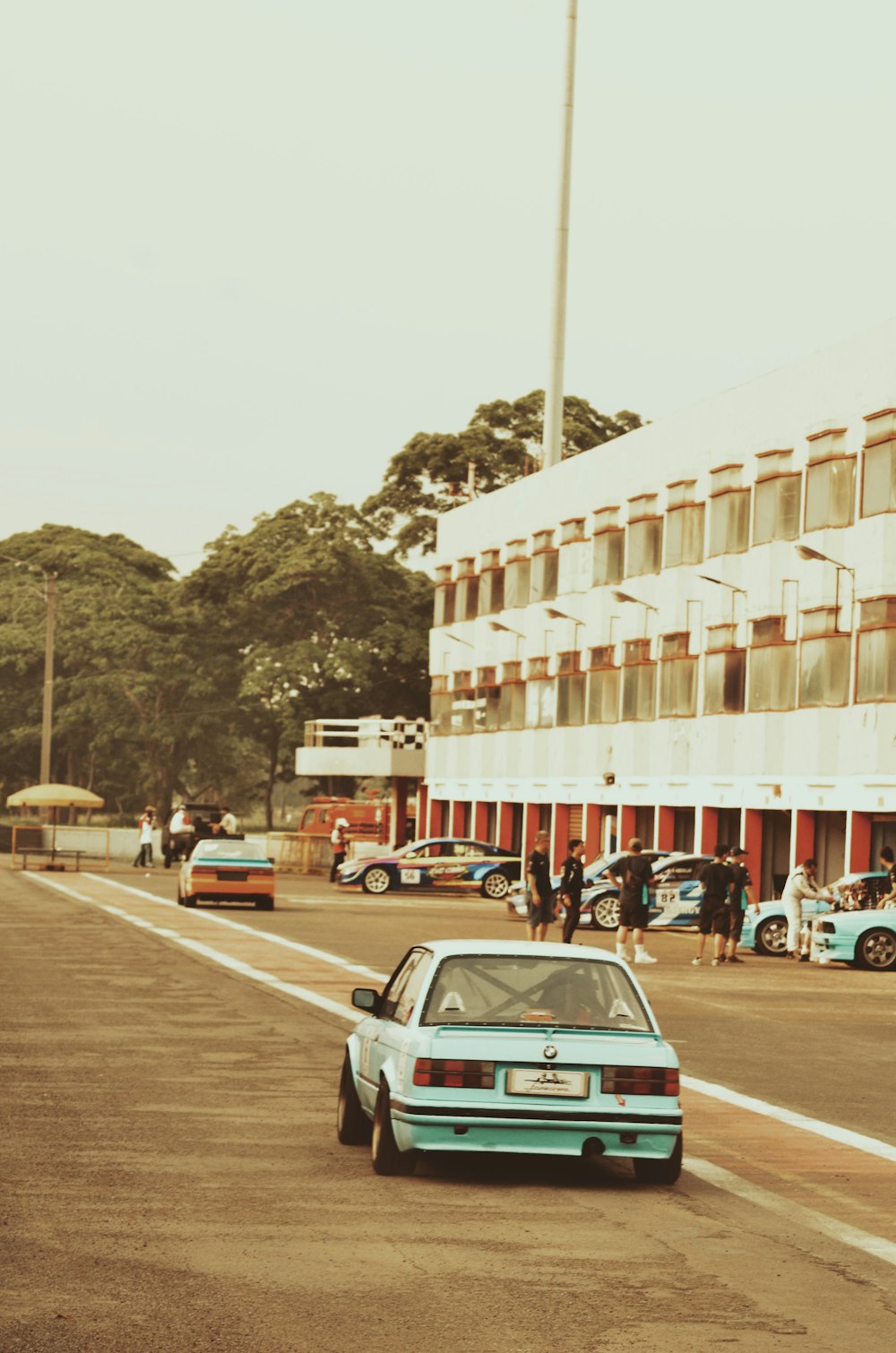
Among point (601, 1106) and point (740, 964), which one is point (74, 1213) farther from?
point (740, 964)

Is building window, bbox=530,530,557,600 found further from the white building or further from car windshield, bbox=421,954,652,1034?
car windshield, bbox=421,954,652,1034

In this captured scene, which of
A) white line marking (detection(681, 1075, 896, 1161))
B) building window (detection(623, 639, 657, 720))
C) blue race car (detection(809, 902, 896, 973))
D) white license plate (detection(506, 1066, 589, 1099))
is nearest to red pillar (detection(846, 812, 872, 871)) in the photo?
blue race car (detection(809, 902, 896, 973))

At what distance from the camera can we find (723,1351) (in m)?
7.69

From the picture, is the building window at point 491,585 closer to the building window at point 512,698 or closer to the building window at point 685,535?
the building window at point 512,698

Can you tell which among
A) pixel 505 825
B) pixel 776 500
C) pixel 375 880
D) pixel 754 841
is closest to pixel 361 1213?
pixel 754 841

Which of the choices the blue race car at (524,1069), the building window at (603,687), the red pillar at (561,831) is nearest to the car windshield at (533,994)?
the blue race car at (524,1069)

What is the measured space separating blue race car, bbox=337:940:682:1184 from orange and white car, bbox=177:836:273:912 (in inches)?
1221

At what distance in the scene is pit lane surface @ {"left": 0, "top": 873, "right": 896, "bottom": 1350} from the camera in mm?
8078

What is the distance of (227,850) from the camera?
43312 millimetres

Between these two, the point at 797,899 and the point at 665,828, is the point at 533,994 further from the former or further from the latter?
the point at 665,828

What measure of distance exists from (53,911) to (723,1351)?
3258 centimetres

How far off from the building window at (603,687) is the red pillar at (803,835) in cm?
1259

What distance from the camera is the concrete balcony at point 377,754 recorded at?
75.2 meters

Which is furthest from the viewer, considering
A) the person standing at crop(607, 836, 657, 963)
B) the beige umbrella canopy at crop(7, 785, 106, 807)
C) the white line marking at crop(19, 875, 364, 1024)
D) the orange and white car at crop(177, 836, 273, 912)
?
the beige umbrella canopy at crop(7, 785, 106, 807)
